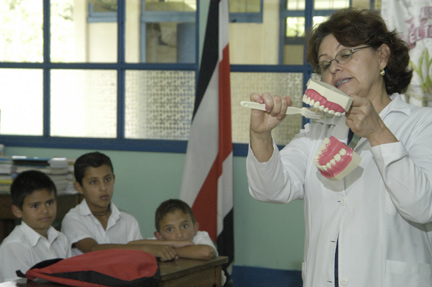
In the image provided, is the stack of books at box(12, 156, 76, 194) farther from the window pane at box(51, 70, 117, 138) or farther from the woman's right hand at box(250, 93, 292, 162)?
the woman's right hand at box(250, 93, 292, 162)

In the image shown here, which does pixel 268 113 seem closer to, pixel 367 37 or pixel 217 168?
pixel 367 37

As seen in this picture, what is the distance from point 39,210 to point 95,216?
14.3 inches

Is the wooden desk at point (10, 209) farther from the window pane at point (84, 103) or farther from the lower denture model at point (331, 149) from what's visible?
the lower denture model at point (331, 149)

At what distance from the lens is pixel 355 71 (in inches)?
64.7

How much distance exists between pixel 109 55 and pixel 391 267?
3.30 meters

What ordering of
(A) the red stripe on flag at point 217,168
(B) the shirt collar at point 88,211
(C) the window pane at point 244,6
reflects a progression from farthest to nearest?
1. (C) the window pane at point 244,6
2. (A) the red stripe on flag at point 217,168
3. (B) the shirt collar at point 88,211

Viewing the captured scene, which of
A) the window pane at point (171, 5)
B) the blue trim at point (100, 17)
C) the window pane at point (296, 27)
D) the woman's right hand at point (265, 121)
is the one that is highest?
the window pane at point (171, 5)

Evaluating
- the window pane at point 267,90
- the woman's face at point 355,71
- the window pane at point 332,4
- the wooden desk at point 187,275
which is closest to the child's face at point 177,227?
the wooden desk at point 187,275

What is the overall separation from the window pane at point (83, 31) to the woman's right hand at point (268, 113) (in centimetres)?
297

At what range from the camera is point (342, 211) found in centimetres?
161

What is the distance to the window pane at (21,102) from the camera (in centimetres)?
460

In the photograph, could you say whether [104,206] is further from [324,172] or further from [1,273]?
[324,172]

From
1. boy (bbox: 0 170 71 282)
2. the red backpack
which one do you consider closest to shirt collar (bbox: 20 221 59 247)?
boy (bbox: 0 170 71 282)

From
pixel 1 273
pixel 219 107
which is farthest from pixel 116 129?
pixel 1 273
